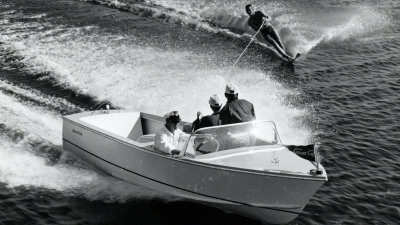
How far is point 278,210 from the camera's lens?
31.7 ft

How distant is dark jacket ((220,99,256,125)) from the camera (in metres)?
10.3

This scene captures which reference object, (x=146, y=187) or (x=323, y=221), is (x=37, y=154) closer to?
(x=146, y=187)

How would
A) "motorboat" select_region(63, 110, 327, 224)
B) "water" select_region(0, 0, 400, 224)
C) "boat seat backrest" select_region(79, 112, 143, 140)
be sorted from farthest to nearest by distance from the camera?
"boat seat backrest" select_region(79, 112, 143, 140), "water" select_region(0, 0, 400, 224), "motorboat" select_region(63, 110, 327, 224)

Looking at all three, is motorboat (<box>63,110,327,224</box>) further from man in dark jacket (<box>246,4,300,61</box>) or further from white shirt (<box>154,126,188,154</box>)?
man in dark jacket (<box>246,4,300,61</box>)

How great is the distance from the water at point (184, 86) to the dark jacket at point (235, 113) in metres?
1.96

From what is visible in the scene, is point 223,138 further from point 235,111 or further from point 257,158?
point 257,158

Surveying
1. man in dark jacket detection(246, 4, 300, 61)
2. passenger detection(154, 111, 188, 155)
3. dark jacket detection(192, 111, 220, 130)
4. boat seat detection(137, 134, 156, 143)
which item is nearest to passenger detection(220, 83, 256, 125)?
dark jacket detection(192, 111, 220, 130)

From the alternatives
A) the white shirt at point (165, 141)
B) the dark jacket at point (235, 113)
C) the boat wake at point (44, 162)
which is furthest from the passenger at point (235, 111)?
the boat wake at point (44, 162)

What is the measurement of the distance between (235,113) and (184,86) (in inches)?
261

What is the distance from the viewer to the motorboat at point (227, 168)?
9367 mm

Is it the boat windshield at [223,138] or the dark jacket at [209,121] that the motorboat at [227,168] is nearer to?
the boat windshield at [223,138]

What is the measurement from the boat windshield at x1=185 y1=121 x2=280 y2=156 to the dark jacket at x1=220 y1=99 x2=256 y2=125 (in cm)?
22

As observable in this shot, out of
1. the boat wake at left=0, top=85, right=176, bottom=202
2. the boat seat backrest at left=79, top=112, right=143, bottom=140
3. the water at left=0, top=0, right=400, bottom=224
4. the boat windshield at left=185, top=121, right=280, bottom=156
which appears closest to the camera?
the boat windshield at left=185, top=121, right=280, bottom=156

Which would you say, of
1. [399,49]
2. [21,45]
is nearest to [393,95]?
[399,49]
